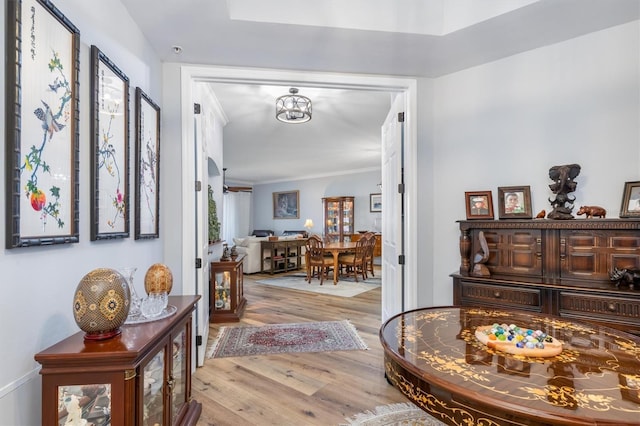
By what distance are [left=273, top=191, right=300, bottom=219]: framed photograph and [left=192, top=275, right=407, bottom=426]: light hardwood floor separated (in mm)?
7434

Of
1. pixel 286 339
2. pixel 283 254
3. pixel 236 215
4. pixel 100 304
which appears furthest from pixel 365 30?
pixel 236 215

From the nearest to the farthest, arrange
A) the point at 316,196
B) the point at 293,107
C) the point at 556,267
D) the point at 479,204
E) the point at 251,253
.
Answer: the point at 556,267, the point at 479,204, the point at 293,107, the point at 251,253, the point at 316,196

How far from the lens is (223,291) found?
12.9ft

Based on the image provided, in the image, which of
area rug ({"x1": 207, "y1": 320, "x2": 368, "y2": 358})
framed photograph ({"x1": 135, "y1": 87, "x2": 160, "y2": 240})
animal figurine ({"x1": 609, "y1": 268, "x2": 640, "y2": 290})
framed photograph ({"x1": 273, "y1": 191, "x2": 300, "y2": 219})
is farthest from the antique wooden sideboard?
framed photograph ({"x1": 273, "y1": 191, "x2": 300, "y2": 219})

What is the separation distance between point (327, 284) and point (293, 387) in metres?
3.77

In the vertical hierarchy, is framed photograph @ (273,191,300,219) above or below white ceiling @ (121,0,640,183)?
below

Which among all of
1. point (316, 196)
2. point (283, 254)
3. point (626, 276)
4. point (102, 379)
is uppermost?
point (316, 196)

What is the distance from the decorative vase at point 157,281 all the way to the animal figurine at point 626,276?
2.50 metres

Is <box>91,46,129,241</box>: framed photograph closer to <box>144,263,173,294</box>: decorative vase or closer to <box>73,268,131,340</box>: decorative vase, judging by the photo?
<box>144,263,173,294</box>: decorative vase

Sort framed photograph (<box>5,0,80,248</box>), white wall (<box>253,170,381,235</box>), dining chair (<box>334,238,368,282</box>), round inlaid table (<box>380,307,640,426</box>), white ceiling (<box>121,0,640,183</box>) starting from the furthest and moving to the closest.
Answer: white wall (<box>253,170,381,235</box>) → dining chair (<box>334,238,368,282</box>) → white ceiling (<box>121,0,640,183</box>) → framed photograph (<box>5,0,80,248</box>) → round inlaid table (<box>380,307,640,426</box>)

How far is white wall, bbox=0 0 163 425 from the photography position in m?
1.06

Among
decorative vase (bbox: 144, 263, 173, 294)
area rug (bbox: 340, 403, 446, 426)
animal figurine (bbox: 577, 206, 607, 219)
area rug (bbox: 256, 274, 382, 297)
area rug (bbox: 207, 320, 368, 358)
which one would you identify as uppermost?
animal figurine (bbox: 577, 206, 607, 219)

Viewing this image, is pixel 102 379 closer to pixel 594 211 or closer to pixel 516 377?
pixel 516 377

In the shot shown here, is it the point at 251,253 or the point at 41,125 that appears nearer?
the point at 41,125
